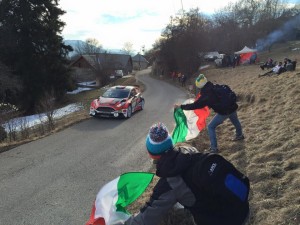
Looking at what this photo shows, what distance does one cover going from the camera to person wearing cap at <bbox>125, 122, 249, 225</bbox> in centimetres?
357

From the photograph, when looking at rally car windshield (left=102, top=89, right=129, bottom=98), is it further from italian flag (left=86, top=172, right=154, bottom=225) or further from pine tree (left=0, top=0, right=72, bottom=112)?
pine tree (left=0, top=0, right=72, bottom=112)

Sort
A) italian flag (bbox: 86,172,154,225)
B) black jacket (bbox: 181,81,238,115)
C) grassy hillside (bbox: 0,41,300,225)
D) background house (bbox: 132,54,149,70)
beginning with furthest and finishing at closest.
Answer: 1. background house (bbox: 132,54,149,70)
2. black jacket (bbox: 181,81,238,115)
3. grassy hillside (bbox: 0,41,300,225)
4. italian flag (bbox: 86,172,154,225)

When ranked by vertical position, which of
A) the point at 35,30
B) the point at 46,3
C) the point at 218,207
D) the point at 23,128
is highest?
the point at 46,3

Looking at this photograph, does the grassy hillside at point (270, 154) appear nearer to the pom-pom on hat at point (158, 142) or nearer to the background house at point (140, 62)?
the pom-pom on hat at point (158, 142)

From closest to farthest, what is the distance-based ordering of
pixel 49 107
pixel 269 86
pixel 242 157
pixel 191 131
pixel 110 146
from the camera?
pixel 242 157 < pixel 191 131 < pixel 110 146 < pixel 269 86 < pixel 49 107

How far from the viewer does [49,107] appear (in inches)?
749

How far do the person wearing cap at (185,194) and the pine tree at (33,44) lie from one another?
1243 inches

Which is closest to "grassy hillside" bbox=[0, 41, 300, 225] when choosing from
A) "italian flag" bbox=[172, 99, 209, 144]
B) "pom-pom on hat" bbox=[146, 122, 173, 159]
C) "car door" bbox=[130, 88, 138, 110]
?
"italian flag" bbox=[172, 99, 209, 144]

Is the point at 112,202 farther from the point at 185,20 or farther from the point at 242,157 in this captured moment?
the point at 185,20

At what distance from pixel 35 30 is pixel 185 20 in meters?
27.2

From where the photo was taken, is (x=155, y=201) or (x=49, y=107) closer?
(x=155, y=201)

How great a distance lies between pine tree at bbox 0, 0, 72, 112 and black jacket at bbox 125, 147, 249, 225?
31.7m

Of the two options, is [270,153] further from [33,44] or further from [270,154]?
[33,44]

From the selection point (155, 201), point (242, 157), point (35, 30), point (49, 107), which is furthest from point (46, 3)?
point (155, 201)
